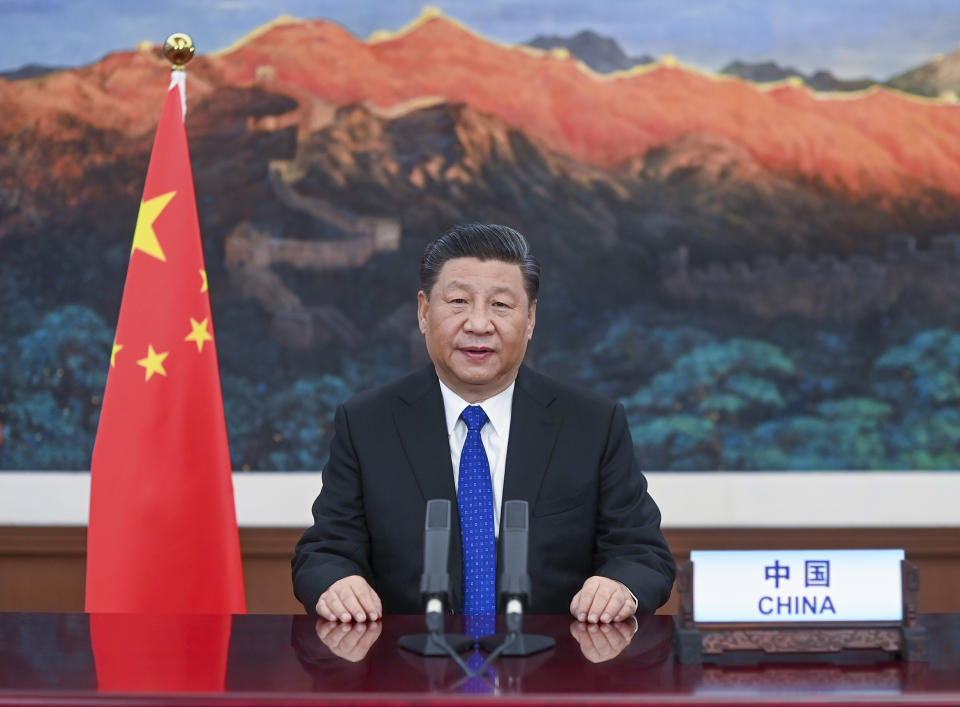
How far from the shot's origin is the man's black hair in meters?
2.29

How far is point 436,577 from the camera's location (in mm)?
1638

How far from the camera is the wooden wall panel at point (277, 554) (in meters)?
3.71

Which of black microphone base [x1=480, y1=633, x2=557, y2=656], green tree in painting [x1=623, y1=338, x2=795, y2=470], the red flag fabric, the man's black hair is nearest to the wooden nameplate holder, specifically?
black microphone base [x1=480, y1=633, x2=557, y2=656]

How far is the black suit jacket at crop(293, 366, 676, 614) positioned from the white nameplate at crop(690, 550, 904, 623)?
51cm

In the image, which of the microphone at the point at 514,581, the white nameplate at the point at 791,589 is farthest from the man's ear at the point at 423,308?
the white nameplate at the point at 791,589

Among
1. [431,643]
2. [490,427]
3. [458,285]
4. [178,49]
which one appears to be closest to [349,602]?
[431,643]

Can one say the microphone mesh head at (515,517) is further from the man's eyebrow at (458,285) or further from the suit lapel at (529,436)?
the man's eyebrow at (458,285)

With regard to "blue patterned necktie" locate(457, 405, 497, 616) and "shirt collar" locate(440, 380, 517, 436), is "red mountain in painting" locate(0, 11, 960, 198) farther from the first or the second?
"blue patterned necktie" locate(457, 405, 497, 616)

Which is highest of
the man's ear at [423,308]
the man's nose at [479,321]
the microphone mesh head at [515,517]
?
the man's ear at [423,308]

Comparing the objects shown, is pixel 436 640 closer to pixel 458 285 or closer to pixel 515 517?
pixel 515 517

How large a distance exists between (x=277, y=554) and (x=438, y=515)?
2231 mm

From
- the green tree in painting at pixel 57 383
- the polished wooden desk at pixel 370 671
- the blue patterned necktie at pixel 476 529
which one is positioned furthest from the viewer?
the green tree in painting at pixel 57 383

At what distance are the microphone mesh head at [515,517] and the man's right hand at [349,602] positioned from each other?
418 millimetres

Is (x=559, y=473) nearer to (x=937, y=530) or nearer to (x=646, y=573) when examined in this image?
(x=646, y=573)
